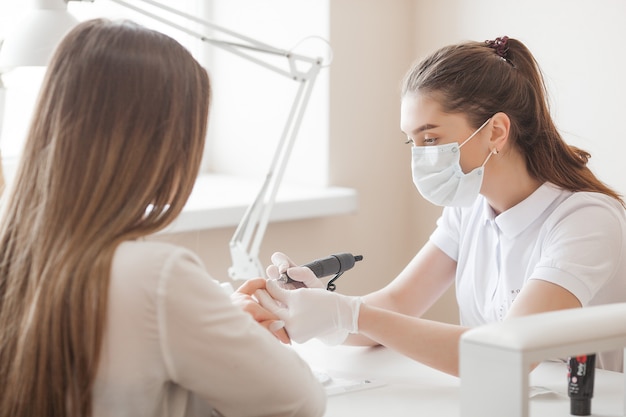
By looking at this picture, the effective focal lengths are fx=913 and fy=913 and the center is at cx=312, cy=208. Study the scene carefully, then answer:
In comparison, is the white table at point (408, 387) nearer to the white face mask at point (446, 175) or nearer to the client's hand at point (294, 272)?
the client's hand at point (294, 272)

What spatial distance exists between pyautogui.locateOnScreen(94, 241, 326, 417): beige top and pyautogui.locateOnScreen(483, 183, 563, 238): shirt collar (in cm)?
86

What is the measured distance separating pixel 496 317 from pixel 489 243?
17 cm

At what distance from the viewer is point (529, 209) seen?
1.84 m

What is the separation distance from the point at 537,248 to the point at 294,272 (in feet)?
1.62

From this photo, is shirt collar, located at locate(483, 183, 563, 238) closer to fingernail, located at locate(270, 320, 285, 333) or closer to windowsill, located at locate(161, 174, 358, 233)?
fingernail, located at locate(270, 320, 285, 333)

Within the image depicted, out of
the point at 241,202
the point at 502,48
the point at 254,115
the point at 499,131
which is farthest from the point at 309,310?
the point at 254,115

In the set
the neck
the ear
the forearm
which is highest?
the ear

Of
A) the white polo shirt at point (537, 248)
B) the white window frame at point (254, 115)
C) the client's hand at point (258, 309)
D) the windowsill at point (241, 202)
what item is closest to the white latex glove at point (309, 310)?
the client's hand at point (258, 309)

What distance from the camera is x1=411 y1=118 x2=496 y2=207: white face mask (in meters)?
1.86

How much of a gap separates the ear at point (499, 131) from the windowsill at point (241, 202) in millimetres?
917

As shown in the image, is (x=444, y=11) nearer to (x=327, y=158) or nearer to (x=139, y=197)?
(x=327, y=158)

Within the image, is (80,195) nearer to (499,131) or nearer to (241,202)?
(499,131)

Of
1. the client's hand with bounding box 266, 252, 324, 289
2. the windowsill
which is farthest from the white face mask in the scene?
the windowsill

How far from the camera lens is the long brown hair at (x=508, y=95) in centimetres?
183
